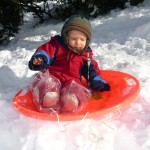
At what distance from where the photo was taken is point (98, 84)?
3486 millimetres

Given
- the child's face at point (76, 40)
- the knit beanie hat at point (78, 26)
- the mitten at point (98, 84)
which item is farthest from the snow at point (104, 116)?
the knit beanie hat at point (78, 26)

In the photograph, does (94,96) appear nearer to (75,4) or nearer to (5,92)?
(5,92)

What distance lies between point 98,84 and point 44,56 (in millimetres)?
603

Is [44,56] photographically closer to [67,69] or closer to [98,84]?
[67,69]

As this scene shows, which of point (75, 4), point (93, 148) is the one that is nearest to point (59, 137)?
point (93, 148)

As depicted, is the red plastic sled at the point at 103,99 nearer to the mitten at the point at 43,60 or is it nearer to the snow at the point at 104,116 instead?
the snow at the point at 104,116

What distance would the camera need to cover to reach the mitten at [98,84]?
3.48 metres

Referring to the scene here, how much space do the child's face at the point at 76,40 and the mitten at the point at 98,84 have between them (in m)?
0.34

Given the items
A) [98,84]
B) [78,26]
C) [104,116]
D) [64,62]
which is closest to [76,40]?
[78,26]

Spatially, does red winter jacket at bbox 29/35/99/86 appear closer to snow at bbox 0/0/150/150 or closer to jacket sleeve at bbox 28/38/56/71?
jacket sleeve at bbox 28/38/56/71

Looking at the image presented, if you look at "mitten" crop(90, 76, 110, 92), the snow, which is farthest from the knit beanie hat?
the snow

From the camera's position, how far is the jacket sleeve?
332 cm

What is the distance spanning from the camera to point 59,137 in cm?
293

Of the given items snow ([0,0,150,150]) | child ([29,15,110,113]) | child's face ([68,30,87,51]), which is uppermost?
child's face ([68,30,87,51])
